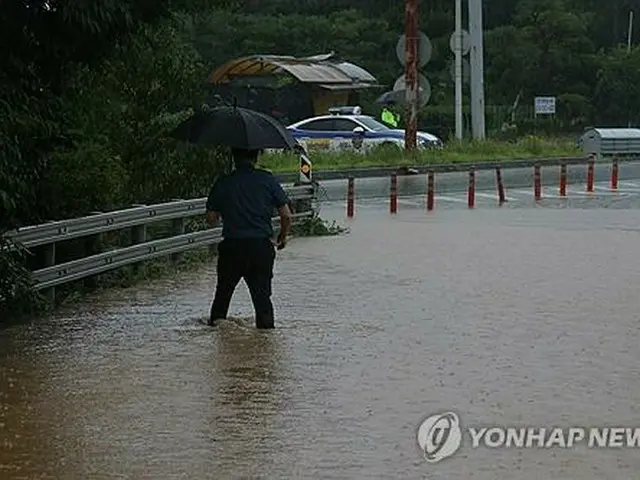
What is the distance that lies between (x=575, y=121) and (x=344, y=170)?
110 feet

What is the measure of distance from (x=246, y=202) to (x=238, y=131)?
0.66 m

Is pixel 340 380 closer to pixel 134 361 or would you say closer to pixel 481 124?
pixel 134 361

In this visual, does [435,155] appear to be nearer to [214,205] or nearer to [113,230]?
[113,230]

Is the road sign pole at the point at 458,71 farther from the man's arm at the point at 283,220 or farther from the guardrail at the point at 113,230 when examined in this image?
the man's arm at the point at 283,220

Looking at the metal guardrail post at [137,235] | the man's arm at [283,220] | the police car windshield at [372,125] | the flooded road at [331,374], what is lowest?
the police car windshield at [372,125]

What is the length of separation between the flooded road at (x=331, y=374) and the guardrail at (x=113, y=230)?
1.15 ft

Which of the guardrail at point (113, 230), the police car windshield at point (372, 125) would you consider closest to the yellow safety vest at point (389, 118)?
the police car windshield at point (372, 125)

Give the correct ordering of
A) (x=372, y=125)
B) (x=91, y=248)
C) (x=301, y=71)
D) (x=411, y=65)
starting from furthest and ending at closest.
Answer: (x=301, y=71) < (x=372, y=125) < (x=411, y=65) < (x=91, y=248)

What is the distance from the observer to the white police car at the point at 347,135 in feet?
152

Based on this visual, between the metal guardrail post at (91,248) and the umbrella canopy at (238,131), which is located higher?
the umbrella canopy at (238,131)

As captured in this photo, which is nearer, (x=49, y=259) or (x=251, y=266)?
(x=251, y=266)

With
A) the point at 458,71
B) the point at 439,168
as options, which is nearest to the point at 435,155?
the point at 439,168

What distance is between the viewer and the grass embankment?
38.7 metres

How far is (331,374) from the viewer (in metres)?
10.7
